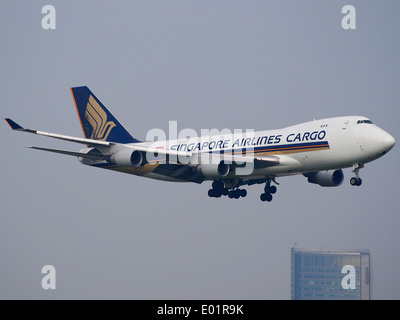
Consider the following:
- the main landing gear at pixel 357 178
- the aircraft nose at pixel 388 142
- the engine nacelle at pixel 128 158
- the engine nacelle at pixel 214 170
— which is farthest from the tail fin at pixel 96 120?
the aircraft nose at pixel 388 142

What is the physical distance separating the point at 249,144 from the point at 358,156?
9540mm

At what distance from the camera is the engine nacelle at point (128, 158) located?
58531 millimetres

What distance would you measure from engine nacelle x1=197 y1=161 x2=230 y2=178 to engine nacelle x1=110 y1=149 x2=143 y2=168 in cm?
511

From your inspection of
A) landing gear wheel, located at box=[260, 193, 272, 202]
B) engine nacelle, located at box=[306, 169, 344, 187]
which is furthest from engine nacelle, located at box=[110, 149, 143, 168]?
engine nacelle, located at box=[306, 169, 344, 187]

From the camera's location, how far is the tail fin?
A: 68250 millimetres

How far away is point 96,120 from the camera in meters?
69.1

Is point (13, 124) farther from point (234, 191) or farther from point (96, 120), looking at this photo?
point (234, 191)

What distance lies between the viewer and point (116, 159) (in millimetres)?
59250

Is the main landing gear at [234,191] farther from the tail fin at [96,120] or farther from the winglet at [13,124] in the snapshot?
the winglet at [13,124]

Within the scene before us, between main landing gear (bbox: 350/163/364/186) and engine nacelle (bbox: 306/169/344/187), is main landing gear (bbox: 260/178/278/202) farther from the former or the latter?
main landing gear (bbox: 350/163/364/186)

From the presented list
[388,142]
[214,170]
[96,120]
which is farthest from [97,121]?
[388,142]

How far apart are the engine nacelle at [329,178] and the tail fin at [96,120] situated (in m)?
17.7

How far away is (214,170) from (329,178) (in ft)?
38.8
